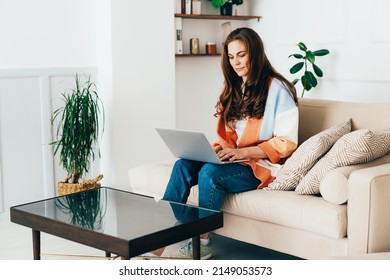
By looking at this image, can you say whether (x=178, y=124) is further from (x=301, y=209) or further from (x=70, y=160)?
(x=301, y=209)

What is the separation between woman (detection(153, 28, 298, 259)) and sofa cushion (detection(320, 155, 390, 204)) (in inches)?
15.4

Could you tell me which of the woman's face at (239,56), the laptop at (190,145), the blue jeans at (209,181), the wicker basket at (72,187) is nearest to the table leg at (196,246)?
the blue jeans at (209,181)

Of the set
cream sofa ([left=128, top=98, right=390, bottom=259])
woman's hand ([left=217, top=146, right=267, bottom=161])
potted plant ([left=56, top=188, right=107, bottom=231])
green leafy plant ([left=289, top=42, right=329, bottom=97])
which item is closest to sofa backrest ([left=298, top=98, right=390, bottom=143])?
cream sofa ([left=128, top=98, right=390, bottom=259])

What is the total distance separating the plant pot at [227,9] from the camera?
5016mm

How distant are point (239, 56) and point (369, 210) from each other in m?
1.05

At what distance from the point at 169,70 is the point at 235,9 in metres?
1.05

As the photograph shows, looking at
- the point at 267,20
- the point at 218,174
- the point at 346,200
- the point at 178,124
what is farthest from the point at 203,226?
the point at 267,20

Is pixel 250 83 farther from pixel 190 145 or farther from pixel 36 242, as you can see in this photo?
pixel 36 242

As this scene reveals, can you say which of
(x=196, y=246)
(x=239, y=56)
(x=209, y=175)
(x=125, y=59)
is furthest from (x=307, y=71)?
(x=196, y=246)

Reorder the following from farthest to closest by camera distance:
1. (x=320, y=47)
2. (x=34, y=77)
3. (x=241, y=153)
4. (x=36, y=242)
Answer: (x=320, y=47)
(x=34, y=77)
(x=241, y=153)
(x=36, y=242)

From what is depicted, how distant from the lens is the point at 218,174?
285 centimetres

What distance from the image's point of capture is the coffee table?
7.51 feet

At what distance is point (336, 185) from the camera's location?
8.38ft

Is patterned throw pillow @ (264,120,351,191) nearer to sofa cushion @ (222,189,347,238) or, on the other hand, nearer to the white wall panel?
sofa cushion @ (222,189,347,238)
